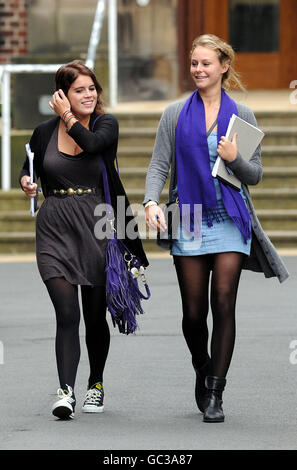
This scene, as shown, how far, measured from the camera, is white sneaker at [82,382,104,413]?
281 inches

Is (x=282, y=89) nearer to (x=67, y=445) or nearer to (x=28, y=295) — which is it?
(x=28, y=295)

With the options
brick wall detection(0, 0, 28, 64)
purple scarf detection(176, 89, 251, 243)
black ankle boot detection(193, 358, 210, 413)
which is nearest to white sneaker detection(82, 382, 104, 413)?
black ankle boot detection(193, 358, 210, 413)

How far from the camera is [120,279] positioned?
23.1ft

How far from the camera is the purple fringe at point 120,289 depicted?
7.02 m

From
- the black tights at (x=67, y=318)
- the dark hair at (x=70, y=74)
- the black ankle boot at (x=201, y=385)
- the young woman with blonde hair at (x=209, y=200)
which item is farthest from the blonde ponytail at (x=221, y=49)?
the black ankle boot at (x=201, y=385)

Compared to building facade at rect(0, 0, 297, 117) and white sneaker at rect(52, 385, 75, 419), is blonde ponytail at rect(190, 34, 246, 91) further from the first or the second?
building facade at rect(0, 0, 297, 117)

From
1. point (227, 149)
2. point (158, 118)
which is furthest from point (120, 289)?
point (158, 118)

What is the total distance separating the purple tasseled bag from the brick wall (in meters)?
11.7

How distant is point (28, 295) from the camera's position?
11.3 metres

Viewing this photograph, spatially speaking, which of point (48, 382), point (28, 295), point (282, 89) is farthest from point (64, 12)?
point (48, 382)

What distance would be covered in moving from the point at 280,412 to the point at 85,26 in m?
10.8

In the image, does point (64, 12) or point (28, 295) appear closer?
point (28, 295)

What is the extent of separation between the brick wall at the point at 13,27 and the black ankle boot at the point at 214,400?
12.2m

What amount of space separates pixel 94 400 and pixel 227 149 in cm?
145
